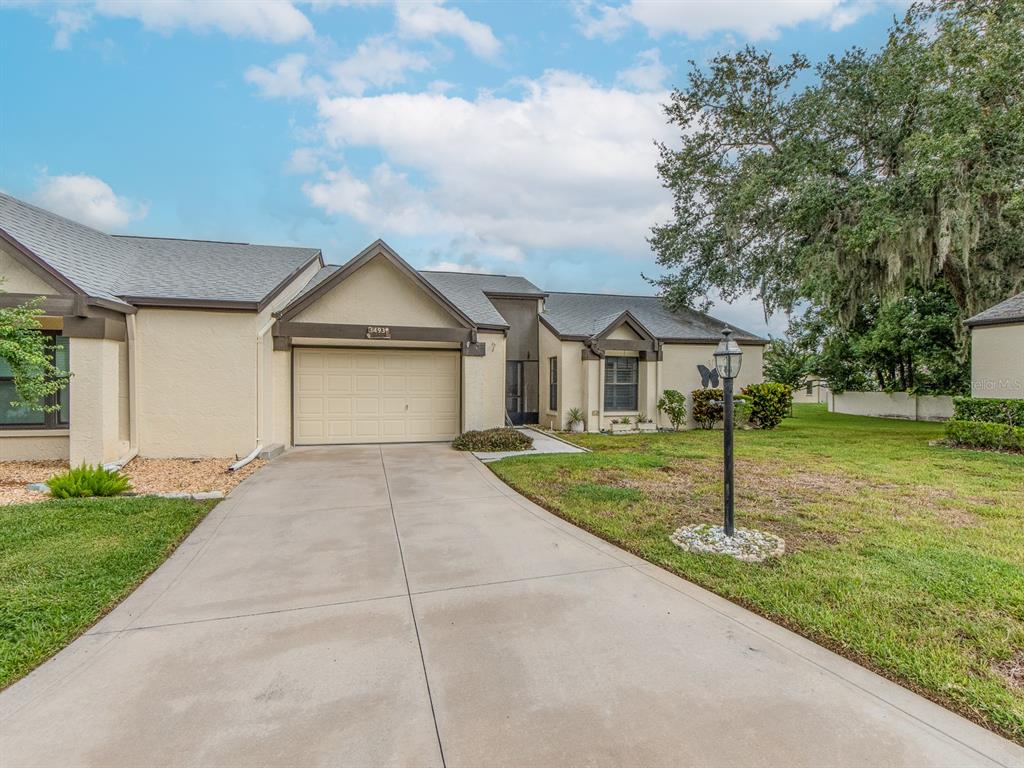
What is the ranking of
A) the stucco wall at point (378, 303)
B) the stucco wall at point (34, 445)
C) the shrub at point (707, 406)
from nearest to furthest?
1. the stucco wall at point (34, 445)
2. the stucco wall at point (378, 303)
3. the shrub at point (707, 406)

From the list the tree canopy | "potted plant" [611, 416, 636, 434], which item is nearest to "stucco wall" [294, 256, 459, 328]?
"potted plant" [611, 416, 636, 434]

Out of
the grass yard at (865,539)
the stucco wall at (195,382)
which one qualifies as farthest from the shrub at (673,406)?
the stucco wall at (195,382)

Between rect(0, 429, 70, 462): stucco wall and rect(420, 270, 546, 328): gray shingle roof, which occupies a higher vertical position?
rect(420, 270, 546, 328): gray shingle roof

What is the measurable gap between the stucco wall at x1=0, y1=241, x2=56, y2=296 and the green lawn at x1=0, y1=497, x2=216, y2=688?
4.49 metres

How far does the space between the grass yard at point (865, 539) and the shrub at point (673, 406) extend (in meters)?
4.02

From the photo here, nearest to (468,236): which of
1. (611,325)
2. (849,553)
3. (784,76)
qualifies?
(611,325)

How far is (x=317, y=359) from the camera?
11633mm

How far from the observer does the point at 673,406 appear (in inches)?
605

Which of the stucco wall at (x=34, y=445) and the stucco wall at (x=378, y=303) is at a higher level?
the stucco wall at (x=378, y=303)

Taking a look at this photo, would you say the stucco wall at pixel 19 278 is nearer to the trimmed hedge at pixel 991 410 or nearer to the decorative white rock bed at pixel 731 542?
the decorative white rock bed at pixel 731 542

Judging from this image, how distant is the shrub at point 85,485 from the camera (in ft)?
21.8

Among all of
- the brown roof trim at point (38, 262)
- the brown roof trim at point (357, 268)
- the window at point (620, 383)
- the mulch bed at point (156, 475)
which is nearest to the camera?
the mulch bed at point (156, 475)

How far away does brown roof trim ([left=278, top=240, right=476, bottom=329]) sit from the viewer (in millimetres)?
10805

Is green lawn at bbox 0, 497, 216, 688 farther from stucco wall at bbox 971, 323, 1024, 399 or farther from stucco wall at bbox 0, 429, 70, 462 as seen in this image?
stucco wall at bbox 971, 323, 1024, 399
